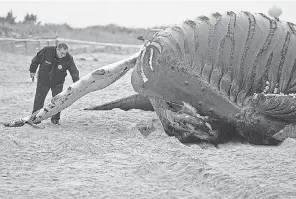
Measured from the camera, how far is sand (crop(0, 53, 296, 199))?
4.14m

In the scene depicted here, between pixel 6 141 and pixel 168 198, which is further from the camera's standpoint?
pixel 6 141

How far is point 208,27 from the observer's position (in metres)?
6.22

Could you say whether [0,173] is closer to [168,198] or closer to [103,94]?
[168,198]

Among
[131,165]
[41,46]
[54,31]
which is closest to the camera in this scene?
[131,165]

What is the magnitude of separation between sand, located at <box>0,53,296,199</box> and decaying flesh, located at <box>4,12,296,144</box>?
0.68 feet

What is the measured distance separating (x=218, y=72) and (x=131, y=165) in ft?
5.15

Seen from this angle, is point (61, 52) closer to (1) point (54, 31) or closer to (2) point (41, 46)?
(2) point (41, 46)

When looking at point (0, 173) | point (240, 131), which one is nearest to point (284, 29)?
point (240, 131)

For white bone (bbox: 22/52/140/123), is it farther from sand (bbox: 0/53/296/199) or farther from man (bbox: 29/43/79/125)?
man (bbox: 29/43/79/125)

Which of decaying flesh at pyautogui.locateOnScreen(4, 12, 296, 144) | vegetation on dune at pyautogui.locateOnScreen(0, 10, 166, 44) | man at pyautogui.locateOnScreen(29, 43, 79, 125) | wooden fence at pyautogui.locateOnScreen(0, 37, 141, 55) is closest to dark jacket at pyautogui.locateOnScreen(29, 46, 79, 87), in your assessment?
man at pyautogui.locateOnScreen(29, 43, 79, 125)

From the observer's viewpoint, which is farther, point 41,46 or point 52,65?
point 41,46

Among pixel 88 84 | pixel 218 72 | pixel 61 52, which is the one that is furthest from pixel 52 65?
pixel 218 72

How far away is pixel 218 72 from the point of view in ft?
19.8

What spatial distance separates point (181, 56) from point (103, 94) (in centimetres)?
411
